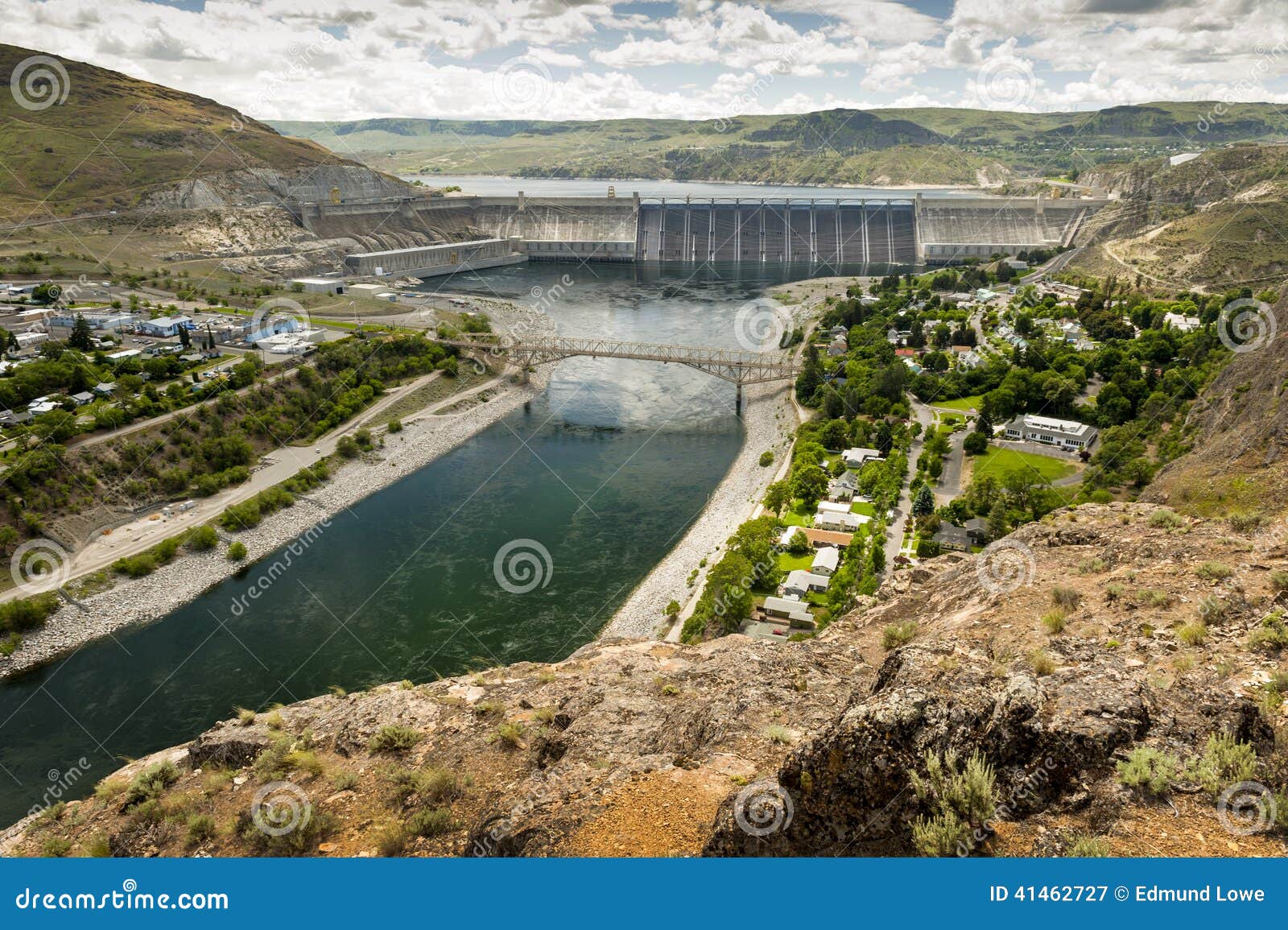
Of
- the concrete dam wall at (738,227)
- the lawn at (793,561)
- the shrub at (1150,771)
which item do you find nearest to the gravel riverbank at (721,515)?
the lawn at (793,561)

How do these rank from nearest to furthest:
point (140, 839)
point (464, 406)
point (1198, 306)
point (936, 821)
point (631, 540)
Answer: point (936, 821)
point (140, 839)
point (631, 540)
point (464, 406)
point (1198, 306)

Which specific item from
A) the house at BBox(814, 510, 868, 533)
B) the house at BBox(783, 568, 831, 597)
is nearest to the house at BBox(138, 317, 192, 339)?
the house at BBox(814, 510, 868, 533)

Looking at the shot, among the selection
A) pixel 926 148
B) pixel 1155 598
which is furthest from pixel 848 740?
pixel 926 148

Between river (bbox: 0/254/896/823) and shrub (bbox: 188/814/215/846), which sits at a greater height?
shrub (bbox: 188/814/215/846)

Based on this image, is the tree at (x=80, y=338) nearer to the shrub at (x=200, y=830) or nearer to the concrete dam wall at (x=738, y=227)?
the shrub at (x=200, y=830)

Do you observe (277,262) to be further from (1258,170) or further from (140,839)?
(1258,170)

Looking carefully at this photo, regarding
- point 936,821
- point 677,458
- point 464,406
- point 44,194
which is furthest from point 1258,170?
point 44,194

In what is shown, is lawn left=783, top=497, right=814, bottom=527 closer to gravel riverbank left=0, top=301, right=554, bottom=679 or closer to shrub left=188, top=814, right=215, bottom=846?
gravel riverbank left=0, top=301, right=554, bottom=679
